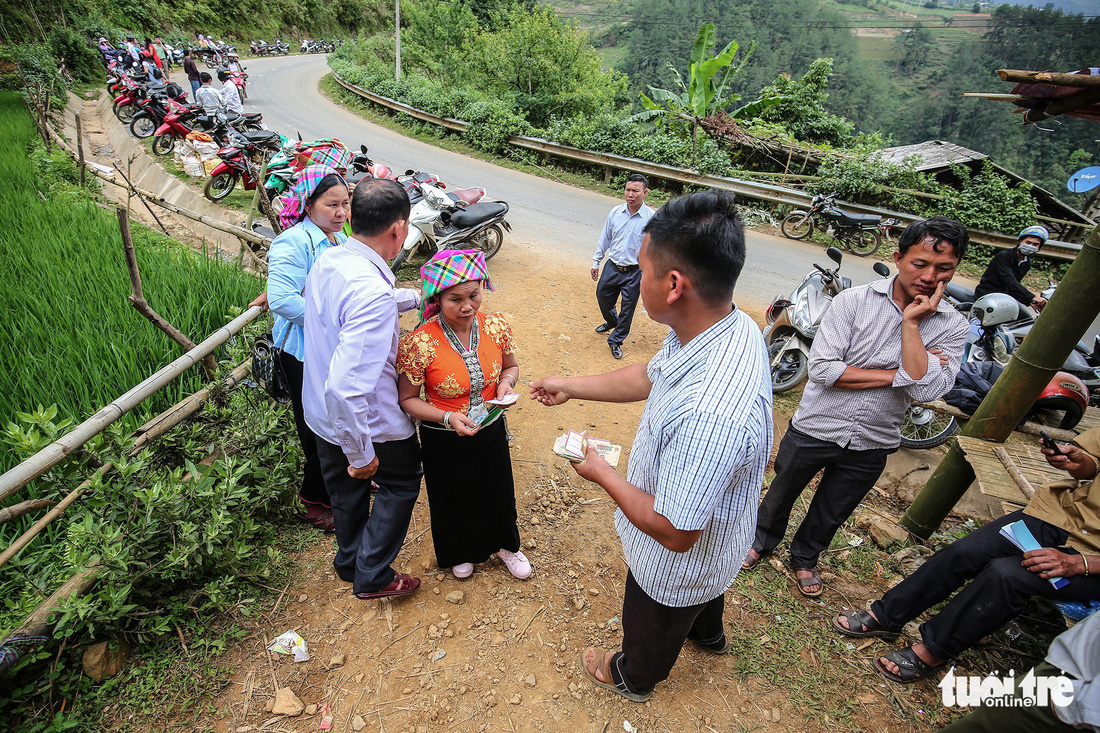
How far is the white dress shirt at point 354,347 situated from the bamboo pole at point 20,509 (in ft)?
3.81

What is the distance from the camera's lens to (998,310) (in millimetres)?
4809

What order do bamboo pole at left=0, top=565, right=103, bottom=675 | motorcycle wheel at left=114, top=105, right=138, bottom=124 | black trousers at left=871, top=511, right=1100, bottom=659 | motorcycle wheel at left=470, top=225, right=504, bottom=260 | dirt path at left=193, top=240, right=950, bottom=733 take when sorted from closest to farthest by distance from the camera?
bamboo pole at left=0, top=565, right=103, bottom=675
black trousers at left=871, top=511, right=1100, bottom=659
dirt path at left=193, top=240, right=950, bottom=733
motorcycle wheel at left=470, top=225, right=504, bottom=260
motorcycle wheel at left=114, top=105, right=138, bottom=124

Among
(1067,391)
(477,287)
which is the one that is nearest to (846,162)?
(1067,391)

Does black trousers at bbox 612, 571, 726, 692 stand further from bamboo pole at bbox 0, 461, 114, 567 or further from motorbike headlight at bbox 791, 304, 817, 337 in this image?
motorbike headlight at bbox 791, 304, 817, 337

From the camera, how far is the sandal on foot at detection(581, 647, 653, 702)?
216cm

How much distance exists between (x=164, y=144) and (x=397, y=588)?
36.2ft

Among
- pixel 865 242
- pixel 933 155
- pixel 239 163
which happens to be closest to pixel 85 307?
pixel 239 163

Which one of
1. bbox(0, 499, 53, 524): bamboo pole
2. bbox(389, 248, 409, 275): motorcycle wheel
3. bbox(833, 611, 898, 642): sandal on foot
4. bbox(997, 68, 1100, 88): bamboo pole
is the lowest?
bbox(389, 248, 409, 275): motorcycle wheel

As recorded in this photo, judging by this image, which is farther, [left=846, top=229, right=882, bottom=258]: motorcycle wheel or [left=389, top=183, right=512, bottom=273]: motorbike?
[left=846, top=229, right=882, bottom=258]: motorcycle wheel

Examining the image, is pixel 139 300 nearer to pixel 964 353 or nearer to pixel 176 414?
pixel 176 414

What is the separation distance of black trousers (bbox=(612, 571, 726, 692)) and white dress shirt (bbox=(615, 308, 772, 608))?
10 centimetres

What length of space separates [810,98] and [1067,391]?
1282 cm

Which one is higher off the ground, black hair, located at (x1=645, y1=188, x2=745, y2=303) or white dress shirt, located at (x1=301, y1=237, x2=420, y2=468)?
black hair, located at (x1=645, y1=188, x2=745, y2=303)

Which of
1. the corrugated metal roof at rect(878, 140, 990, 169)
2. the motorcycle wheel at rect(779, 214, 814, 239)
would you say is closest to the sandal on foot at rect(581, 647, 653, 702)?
the motorcycle wheel at rect(779, 214, 814, 239)
